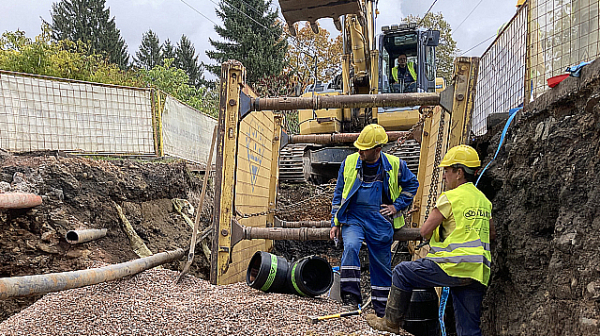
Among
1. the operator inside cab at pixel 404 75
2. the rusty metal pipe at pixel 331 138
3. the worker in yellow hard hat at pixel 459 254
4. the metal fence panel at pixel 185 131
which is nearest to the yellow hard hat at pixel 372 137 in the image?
the worker in yellow hard hat at pixel 459 254

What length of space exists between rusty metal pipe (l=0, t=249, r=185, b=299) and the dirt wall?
9.74 ft

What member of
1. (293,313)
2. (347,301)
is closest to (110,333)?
(293,313)

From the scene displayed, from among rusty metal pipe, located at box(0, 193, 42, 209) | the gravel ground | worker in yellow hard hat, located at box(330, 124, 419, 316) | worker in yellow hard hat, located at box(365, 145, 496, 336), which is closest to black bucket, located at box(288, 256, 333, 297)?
the gravel ground

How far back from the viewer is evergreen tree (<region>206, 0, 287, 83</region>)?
2556 cm

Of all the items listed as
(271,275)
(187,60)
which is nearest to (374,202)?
(271,275)

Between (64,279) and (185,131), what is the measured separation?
8.14 meters

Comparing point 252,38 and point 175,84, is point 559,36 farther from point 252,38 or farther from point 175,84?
point 252,38

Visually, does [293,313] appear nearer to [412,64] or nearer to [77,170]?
[77,170]

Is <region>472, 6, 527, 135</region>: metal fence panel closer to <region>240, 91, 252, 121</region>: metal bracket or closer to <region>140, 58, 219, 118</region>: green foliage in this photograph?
<region>240, 91, 252, 121</region>: metal bracket

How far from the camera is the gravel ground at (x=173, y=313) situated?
3090 millimetres

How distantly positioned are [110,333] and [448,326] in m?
2.58

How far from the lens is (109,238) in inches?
219

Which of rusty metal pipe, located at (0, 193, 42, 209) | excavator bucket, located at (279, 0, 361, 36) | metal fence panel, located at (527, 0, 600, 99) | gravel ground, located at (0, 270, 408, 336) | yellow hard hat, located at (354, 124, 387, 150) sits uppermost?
excavator bucket, located at (279, 0, 361, 36)

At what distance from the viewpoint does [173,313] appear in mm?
3369
